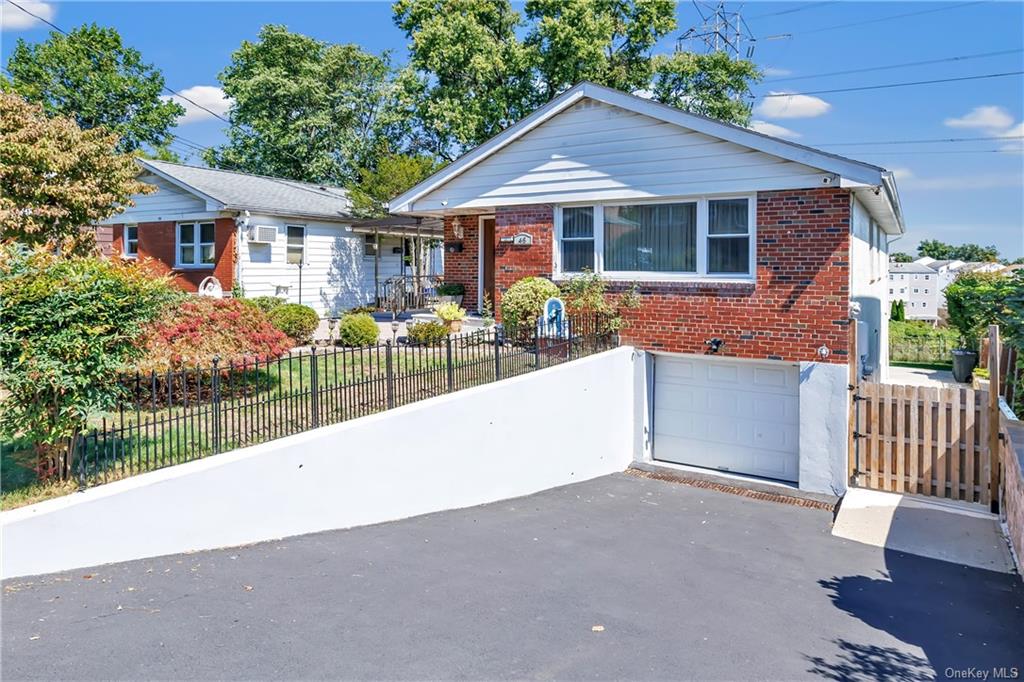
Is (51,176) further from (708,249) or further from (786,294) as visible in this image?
(786,294)

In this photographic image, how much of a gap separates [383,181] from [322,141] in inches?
741

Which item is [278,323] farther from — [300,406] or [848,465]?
[848,465]

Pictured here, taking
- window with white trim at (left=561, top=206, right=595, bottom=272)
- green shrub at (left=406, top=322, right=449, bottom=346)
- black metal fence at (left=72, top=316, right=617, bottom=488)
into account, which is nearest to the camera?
black metal fence at (left=72, top=316, right=617, bottom=488)

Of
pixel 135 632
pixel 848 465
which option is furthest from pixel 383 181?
pixel 135 632

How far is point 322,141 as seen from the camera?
37.2 metres

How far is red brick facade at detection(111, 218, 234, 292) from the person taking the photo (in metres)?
18.0


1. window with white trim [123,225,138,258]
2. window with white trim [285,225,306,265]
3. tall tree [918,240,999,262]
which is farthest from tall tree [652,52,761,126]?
tall tree [918,240,999,262]

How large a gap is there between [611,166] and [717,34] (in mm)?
21417

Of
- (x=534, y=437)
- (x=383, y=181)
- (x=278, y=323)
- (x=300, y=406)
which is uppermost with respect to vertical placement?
(x=383, y=181)

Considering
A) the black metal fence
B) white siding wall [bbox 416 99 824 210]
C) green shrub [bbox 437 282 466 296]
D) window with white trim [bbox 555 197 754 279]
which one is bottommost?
the black metal fence

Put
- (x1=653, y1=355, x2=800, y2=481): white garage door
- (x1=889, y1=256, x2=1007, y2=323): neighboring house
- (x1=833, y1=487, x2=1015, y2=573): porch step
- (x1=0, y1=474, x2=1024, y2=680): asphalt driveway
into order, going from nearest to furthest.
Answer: (x1=0, y1=474, x2=1024, y2=680): asphalt driveway → (x1=833, y1=487, x2=1015, y2=573): porch step → (x1=653, y1=355, x2=800, y2=481): white garage door → (x1=889, y1=256, x2=1007, y2=323): neighboring house

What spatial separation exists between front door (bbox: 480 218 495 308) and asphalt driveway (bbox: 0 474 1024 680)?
912 cm

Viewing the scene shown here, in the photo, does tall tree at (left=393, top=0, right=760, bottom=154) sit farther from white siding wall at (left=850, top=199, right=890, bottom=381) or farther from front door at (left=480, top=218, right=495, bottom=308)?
white siding wall at (left=850, top=199, right=890, bottom=381)

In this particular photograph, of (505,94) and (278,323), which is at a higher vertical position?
(505,94)
